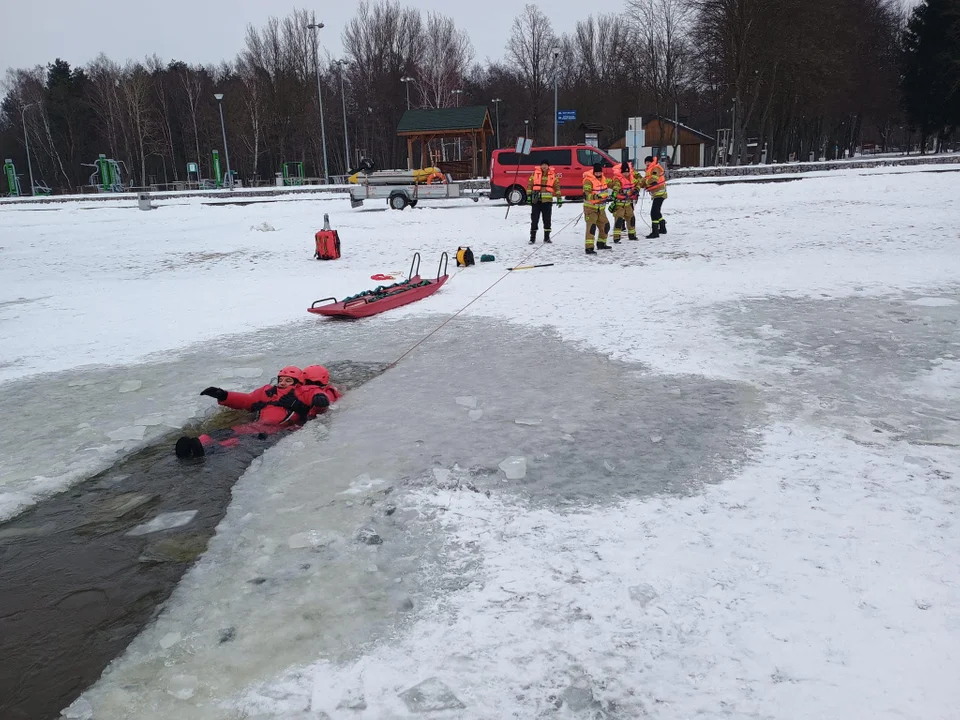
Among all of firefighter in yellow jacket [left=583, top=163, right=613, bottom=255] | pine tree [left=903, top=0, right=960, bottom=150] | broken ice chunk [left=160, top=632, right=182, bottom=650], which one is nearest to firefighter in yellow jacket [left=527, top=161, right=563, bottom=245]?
firefighter in yellow jacket [left=583, top=163, right=613, bottom=255]

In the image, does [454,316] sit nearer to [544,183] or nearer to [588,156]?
[544,183]

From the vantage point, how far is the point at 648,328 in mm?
7707

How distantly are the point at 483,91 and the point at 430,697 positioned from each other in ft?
246

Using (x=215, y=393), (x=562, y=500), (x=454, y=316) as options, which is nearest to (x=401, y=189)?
(x=454, y=316)

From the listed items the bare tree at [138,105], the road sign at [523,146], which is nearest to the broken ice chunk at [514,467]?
the road sign at [523,146]

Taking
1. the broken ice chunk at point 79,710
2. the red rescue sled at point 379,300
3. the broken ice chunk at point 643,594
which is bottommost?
the broken ice chunk at point 79,710

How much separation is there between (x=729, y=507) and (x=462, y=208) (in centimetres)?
2011

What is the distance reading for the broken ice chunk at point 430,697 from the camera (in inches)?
93.7

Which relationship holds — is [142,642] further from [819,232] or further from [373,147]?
[373,147]

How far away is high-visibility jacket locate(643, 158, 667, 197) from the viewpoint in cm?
1349

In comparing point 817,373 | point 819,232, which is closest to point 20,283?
point 817,373

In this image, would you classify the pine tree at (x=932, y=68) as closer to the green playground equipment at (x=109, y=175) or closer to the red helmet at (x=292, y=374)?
the red helmet at (x=292, y=374)

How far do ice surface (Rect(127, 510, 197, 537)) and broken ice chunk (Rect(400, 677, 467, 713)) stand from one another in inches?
78.8

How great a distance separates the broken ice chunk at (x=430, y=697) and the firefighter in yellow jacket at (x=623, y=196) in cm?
1202
